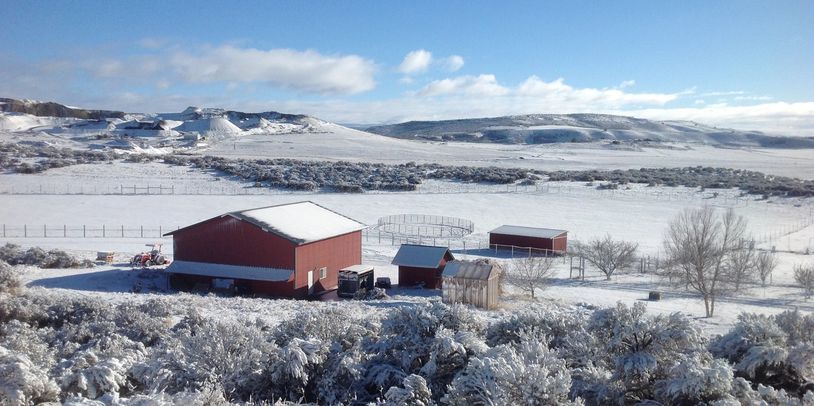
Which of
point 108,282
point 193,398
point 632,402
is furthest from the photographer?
point 108,282

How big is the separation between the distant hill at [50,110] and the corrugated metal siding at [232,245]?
6325 inches

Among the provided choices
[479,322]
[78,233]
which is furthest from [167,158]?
[479,322]

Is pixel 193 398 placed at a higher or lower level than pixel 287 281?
higher

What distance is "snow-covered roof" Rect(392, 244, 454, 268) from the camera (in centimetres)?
2725

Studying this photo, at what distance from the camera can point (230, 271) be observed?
26672 millimetres

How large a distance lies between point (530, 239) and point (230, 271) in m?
16.0

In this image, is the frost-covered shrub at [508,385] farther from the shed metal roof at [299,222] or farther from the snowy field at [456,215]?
the shed metal roof at [299,222]

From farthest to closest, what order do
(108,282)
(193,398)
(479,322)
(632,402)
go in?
(108,282), (479,322), (632,402), (193,398)

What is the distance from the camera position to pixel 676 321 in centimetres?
1015

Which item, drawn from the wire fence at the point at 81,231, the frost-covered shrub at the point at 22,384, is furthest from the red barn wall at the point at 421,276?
the frost-covered shrub at the point at 22,384

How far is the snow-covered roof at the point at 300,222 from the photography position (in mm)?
26766

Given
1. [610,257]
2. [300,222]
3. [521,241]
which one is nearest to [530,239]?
[521,241]

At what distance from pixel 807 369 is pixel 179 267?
23.1 meters

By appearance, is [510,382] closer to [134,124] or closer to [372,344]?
[372,344]
